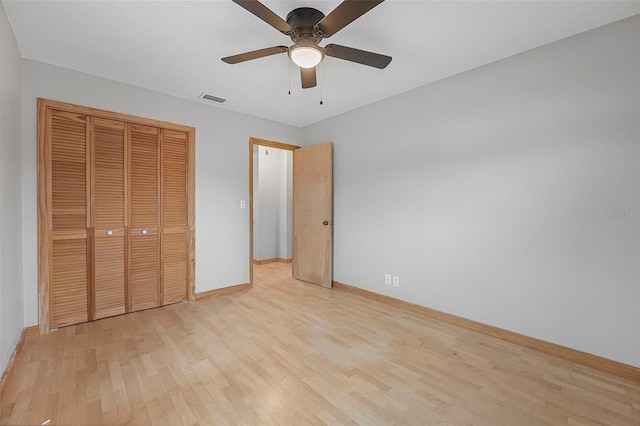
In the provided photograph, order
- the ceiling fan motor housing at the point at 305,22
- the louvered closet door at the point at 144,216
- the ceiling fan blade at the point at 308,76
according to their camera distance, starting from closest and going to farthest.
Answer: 1. the ceiling fan motor housing at the point at 305,22
2. the ceiling fan blade at the point at 308,76
3. the louvered closet door at the point at 144,216

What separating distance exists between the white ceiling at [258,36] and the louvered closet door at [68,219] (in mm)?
653

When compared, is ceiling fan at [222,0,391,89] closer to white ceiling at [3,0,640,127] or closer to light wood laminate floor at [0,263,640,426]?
white ceiling at [3,0,640,127]

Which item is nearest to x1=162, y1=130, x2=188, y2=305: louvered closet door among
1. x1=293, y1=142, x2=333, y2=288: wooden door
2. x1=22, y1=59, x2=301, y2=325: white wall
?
x1=22, y1=59, x2=301, y2=325: white wall

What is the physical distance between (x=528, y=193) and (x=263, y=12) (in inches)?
98.2

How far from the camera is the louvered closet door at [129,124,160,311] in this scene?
3084mm

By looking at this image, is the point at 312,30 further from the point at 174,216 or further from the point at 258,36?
the point at 174,216

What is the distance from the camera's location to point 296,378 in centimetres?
194

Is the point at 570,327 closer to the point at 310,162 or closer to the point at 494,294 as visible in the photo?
the point at 494,294

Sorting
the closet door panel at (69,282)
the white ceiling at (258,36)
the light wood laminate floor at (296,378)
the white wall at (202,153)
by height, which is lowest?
the light wood laminate floor at (296,378)

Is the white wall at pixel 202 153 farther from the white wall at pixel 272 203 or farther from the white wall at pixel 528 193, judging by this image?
the white wall at pixel 528 193

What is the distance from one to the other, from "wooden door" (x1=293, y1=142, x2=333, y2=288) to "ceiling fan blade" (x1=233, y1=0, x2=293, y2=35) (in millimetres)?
2347

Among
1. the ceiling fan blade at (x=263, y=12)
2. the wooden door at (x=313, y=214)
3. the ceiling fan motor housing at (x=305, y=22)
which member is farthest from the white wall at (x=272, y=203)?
the ceiling fan blade at (x=263, y=12)

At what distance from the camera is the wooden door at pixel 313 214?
4082 mm

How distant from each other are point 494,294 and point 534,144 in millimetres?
1396
